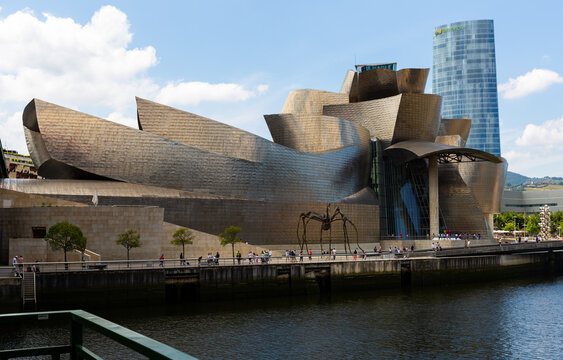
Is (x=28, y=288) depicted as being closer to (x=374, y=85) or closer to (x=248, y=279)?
(x=248, y=279)

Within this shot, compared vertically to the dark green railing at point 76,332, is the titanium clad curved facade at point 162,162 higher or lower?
higher

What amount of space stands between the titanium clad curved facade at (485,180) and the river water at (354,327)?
32878 millimetres

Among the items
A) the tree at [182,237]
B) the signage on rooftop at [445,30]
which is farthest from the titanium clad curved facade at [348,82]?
the signage on rooftop at [445,30]

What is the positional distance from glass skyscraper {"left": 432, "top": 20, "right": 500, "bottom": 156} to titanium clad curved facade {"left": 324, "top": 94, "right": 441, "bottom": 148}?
126 m

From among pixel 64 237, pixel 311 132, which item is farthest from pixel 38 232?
pixel 311 132

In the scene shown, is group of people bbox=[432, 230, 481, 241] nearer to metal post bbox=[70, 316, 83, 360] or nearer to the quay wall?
the quay wall

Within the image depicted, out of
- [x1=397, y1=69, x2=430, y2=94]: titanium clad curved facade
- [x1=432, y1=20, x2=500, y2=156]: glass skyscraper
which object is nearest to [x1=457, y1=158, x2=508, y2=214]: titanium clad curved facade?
[x1=397, y1=69, x2=430, y2=94]: titanium clad curved facade

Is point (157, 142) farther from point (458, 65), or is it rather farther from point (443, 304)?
point (458, 65)

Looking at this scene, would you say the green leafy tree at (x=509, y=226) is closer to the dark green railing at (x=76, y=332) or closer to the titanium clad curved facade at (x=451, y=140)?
the titanium clad curved facade at (x=451, y=140)

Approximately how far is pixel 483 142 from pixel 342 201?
145m

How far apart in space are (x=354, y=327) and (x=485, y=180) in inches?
1833

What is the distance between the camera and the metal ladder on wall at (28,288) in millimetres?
24547

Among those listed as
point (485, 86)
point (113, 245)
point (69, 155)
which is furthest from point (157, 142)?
point (485, 86)

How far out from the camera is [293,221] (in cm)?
4722
